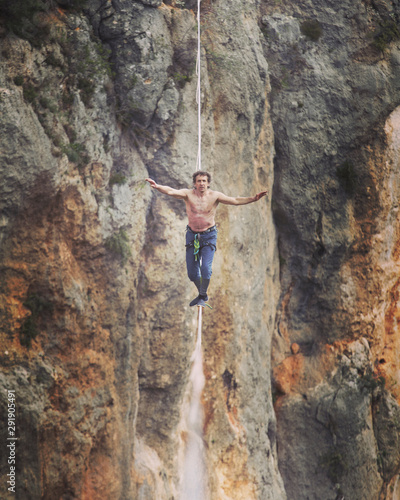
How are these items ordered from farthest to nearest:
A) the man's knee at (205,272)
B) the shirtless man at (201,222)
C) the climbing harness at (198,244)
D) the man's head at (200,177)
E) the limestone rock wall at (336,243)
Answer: the limestone rock wall at (336,243), the man's knee at (205,272), the climbing harness at (198,244), the shirtless man at (201,222), the man's head at (200,177)

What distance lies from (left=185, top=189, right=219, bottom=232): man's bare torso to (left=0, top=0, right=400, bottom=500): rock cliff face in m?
2.48

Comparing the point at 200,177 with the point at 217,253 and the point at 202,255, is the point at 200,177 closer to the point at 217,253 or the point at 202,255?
the point at 202,255

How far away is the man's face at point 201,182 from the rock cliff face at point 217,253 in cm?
274

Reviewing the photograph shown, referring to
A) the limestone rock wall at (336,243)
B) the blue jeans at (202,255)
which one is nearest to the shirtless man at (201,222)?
the blue jeans at (202,255)

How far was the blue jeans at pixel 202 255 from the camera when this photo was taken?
1223cm

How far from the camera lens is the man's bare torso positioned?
11953 millimetres

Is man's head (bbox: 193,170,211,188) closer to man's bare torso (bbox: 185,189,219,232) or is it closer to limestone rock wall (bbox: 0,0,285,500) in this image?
man's bare torso (bbox: 185,189,219,232)

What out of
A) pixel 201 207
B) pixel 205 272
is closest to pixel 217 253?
pixel 205 272

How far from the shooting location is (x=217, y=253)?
16.0m

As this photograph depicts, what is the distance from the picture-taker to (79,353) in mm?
13422

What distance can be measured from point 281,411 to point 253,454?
6.79 ft

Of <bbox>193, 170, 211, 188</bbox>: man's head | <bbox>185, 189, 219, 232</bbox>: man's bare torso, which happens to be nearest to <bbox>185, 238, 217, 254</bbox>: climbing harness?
<bbox>185, 189, 219, 232</bbox>: man's bare torso

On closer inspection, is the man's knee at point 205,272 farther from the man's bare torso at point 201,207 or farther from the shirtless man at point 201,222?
the man's bare torso at point 201,207

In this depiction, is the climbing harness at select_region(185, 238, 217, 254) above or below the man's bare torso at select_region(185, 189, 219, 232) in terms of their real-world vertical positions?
below
